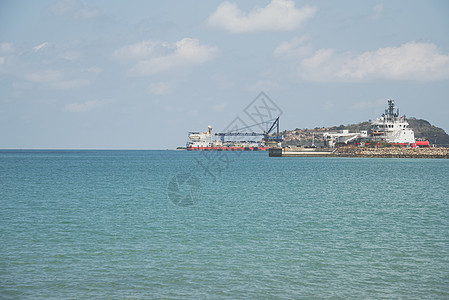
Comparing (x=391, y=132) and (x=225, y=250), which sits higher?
(x=391, y=132)

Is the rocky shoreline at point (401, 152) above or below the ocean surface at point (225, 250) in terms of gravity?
above

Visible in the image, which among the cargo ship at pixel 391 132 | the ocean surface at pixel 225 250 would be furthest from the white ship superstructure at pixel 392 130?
the ocean surface at pixel 225 250

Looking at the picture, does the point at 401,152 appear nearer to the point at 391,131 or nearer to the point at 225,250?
the point at 391,131

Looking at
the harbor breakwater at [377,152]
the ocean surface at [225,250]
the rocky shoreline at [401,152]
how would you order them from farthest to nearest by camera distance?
1. the harbor breakwater at [377,152]
2. the rocky shoreline at [401,152]
3. the ocean surface at [225,250]

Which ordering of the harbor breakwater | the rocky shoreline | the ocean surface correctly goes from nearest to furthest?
the ocean surface → the rocky shoreline → the harbor breakwater

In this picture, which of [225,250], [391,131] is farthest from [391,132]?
[225,250]

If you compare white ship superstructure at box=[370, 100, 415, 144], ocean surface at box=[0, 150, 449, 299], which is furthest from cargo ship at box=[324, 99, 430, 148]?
ocean surface at box=[0, 150, 449, 299]

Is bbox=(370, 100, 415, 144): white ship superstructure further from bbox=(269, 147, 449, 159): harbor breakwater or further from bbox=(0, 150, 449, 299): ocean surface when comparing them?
bbox=(0, 150, 449, 299): ocean surface

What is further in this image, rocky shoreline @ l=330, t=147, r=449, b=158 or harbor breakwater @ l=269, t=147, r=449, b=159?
harbor breakwater @ l=269, t=147, r=449, b=159

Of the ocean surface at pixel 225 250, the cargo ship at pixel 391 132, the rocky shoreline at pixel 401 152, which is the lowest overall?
the ocean surface at pixel 225 250

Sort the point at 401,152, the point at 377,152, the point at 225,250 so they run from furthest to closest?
the point at 377,152, the point at 401,152, the point at 225,250

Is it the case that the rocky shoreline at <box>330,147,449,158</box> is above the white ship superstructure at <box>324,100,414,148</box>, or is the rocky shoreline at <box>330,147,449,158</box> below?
below

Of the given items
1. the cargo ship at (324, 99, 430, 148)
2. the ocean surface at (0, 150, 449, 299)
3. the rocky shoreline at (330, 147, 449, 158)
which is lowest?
the ocean surface at (0, 150, 449, 299)

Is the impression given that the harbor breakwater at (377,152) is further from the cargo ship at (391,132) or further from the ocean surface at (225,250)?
the ocean surface at (225,250)
